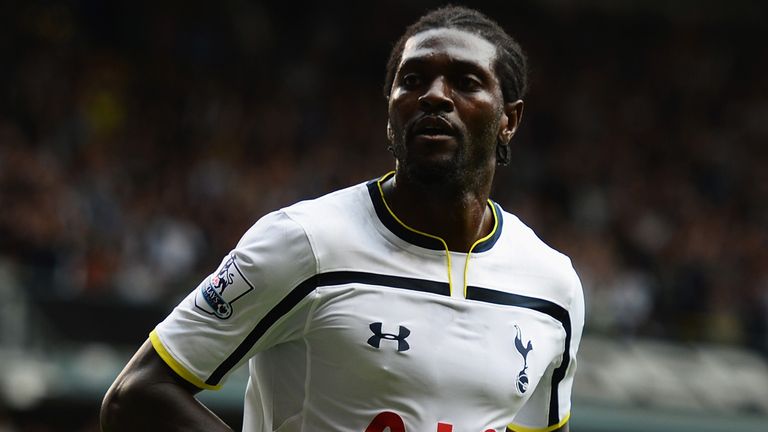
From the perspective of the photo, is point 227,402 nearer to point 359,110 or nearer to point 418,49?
point 359,110

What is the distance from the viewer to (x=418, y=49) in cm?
363

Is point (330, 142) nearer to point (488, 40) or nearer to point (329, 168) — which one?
point (329, 168)

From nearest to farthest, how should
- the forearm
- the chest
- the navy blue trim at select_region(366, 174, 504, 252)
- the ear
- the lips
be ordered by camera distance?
the forearm → the chest → the lips → the navy blue trim at select_region(366, 174, 504, 252) → the ear

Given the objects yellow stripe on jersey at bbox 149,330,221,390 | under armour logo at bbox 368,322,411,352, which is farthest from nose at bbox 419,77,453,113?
yellow stripe on jersey at bbox 149,330,221,390

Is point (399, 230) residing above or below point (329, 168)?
below

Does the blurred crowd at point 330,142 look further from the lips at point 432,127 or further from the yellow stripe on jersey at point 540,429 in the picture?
the lips at point 432,127

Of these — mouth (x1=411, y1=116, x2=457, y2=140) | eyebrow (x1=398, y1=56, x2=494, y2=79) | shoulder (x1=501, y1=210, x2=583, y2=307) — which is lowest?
shoulder (x1=501, y1=210, x2=583, y2=307)

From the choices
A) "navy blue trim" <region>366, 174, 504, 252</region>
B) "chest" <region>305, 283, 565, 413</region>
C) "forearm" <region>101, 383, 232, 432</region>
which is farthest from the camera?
"navy blue trim" <region>366, 174, 504, 252</region>

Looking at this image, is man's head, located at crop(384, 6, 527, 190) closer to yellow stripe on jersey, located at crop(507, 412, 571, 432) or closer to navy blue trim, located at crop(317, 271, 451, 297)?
navy blue trim, located at crop(317, 271, 451, 297)

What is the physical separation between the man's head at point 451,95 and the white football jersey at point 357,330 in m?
0.24

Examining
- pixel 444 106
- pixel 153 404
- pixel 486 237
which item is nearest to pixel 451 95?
pixel 444 106

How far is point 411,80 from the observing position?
Answer: 143 inches

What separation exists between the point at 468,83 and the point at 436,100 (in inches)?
5.7

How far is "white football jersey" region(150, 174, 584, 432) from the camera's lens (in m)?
3.37
